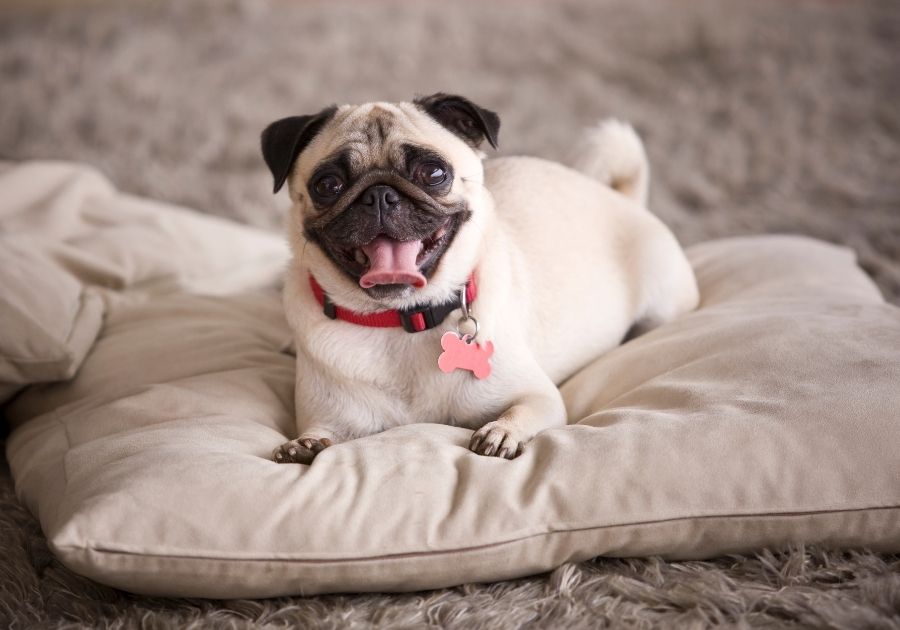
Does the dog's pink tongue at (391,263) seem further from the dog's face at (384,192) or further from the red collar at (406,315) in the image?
the red collar at (406,315)

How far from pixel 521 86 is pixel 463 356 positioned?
10.2ft

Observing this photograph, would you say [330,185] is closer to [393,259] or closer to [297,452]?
[393,259]

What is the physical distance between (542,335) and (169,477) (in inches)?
48.1

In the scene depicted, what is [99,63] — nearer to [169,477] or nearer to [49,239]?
[49,239]

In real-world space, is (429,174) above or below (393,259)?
above

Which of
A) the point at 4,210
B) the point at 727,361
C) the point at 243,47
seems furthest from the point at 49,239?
the point at 727,361

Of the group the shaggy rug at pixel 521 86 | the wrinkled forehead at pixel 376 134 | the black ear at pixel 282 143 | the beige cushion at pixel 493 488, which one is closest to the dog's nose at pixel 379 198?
the wrinkled forehead at pixel 376 134

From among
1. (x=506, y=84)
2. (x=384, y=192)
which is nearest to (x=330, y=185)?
(x=384, y=192)

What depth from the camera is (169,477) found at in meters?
1.74

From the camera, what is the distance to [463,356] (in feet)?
7.04

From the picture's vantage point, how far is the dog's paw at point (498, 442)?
6.32ft

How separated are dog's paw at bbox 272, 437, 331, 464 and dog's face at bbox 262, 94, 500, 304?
1.29 feet

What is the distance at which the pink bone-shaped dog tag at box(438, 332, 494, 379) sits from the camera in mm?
2133

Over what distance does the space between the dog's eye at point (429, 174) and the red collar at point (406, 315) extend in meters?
0.28
